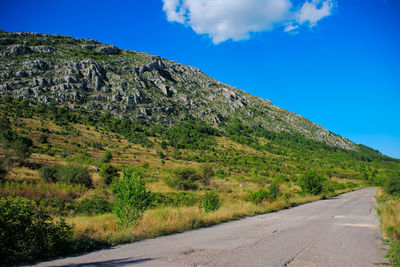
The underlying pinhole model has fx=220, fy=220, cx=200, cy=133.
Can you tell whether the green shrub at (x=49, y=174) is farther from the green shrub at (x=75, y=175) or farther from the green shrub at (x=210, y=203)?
the green shrub at (x=210, y=203)

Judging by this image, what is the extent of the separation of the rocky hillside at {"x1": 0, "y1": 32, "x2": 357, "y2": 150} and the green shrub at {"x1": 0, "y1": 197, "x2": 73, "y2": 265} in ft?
300

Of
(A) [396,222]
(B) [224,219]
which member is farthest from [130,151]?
(A) [396,222]

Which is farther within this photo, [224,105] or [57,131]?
[224,105]

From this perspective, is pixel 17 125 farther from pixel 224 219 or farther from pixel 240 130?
pixel 240 130

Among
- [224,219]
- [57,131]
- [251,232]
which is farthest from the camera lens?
[57,131]

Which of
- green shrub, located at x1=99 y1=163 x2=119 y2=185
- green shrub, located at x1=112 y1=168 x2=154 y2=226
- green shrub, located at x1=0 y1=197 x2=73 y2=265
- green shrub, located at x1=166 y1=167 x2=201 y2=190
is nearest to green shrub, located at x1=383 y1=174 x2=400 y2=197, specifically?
green shrub, located at x1=166 y1=167 x2=201 y2=190

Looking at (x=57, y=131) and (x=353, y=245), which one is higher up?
(x=57, y=131)

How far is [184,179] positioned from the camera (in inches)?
1412

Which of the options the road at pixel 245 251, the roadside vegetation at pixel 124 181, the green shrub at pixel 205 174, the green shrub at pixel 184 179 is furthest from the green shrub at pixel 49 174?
the road at pixel 245 251

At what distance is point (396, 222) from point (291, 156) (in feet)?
313

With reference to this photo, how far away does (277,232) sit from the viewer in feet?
28.3

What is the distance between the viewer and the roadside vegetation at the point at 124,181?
647 centimetres

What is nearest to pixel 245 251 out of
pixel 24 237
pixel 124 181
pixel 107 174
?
pixel 124 181

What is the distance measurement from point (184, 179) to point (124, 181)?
27.5 metres
